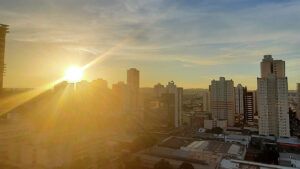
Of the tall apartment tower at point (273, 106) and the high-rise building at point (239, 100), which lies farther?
the high-rise building at point (239, 100)

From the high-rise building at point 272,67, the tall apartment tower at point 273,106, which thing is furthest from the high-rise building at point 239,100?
the tall apartment tower at point 273,106

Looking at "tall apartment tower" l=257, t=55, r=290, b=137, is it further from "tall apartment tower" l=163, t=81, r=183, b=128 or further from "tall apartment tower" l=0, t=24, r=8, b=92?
"tall apartment tower" l=0, t=24, r=8, b=92

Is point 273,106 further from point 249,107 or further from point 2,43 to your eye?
point 2,43

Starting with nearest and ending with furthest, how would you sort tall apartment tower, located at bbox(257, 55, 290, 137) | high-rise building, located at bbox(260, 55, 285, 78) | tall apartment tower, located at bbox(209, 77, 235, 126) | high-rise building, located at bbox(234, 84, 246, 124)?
tall apartment tower, located at bbox(257, 55, 290, 137), tall apartment tower, located at bbox(209, 77, 235, 126), high-rise building, located at bbox(260, 55, 285, 78), high-rise building, located at bbox(234, 84, 246, 124)

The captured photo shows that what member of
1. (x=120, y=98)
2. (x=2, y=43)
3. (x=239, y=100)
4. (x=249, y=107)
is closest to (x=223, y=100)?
(x=239, y=100)

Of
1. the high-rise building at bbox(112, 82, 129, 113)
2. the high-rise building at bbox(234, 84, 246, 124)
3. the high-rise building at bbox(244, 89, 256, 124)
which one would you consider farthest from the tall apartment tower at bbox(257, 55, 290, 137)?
the high-rise building at bbox(112, 82, 129, 113)

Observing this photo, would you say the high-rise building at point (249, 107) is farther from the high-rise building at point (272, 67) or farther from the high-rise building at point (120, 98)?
the high-rise building at point (120, 98)
